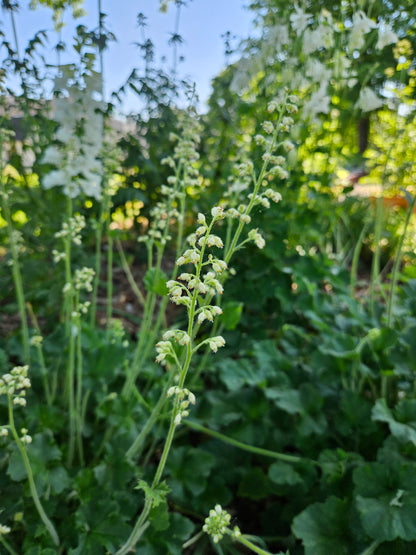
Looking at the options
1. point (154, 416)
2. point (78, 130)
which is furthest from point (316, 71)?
point (154, 416)

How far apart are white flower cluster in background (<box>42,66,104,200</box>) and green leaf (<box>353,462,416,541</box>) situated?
105cm

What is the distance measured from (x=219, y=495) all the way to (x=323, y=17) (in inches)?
61.0

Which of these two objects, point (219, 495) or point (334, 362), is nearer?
point (219, 495)

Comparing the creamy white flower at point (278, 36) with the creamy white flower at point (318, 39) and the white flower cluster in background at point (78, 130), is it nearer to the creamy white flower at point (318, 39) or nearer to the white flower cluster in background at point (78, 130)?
the creamy white flower at point (318, 39)

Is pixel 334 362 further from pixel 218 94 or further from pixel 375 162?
pixel 218 94

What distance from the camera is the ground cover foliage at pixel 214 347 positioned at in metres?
0.92

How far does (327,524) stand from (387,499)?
15 centimetres

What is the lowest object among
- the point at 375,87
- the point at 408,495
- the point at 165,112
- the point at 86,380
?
the point at 408,495

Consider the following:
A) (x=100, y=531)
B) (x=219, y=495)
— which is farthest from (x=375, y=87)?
(x=100, y=531)

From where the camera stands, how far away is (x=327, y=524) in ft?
3.18

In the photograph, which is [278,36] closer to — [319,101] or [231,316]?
[319,101]

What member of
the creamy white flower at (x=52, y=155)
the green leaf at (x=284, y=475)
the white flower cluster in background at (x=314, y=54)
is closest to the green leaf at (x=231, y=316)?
the green leaf at (x=284, y=475)

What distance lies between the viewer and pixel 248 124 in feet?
6.17

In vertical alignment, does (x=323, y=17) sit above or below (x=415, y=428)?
above
